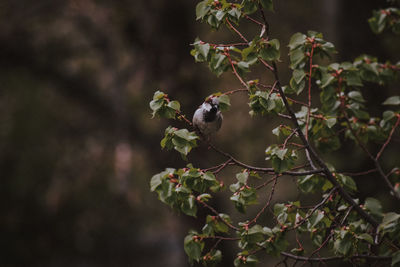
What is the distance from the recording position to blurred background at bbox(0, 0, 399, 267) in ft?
15.6

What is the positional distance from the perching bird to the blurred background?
7.14ft

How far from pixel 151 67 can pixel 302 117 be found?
3239 millimetres

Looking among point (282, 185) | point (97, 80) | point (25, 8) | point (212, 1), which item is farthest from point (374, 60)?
point (282, 185)

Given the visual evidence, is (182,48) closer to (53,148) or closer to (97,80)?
(97,80)

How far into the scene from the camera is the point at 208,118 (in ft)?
5.30

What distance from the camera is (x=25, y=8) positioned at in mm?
4965

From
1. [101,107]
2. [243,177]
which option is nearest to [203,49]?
[243,177]

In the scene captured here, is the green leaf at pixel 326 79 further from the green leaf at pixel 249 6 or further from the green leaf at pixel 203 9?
the green leaf at pixel 203 9

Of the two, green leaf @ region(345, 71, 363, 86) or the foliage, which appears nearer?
the foliage

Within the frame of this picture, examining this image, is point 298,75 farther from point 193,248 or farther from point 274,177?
point 193,248

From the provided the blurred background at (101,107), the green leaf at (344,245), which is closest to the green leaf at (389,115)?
the green leaf at (344,245)

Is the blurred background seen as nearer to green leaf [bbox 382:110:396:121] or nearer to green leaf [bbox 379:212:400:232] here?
green leaf [bbox 382:110:396:121]

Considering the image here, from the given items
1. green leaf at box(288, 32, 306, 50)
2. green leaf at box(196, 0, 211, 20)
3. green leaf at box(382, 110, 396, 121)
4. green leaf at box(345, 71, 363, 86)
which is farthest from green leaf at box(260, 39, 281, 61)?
green leaf at box(382, 110, 396, 121)

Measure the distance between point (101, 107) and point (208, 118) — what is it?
4.14 m
